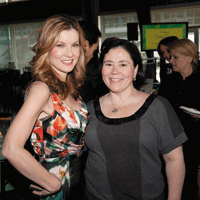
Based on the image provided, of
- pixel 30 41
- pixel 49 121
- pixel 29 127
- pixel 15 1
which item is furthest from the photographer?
pixel 30 41

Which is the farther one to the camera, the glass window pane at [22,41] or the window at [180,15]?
the glass window pane at [22,41]

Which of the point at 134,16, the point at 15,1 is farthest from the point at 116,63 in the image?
the point at 15,1

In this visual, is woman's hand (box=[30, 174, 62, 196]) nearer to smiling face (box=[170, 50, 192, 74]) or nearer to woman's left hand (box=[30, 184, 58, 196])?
woman's left hand (box=[30, 184, 58, 196])

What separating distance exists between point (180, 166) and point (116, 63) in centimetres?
75

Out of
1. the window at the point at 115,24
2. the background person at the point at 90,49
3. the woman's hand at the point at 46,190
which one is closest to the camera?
the woman's hand at the point at 46,190

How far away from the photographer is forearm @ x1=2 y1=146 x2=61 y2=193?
107 centimetres

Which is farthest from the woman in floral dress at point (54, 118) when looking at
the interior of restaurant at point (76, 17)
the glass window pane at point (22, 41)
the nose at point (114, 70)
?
the glass window pane at point (22, 41)

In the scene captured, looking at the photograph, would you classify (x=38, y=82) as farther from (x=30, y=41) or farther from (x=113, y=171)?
(x=30, y=41)

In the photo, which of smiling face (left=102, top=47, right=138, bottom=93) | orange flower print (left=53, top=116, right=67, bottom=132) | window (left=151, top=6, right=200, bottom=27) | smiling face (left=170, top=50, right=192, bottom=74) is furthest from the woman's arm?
window (left=151, top=6, right=200, bottom=27)

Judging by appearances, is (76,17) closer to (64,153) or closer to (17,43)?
(17,43)

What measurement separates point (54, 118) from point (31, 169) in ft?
0.96

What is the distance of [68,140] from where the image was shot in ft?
4.30

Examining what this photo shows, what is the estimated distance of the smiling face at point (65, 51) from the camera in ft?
4.32

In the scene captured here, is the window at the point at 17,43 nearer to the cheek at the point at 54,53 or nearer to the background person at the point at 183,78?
the background person at the point at 183,78
